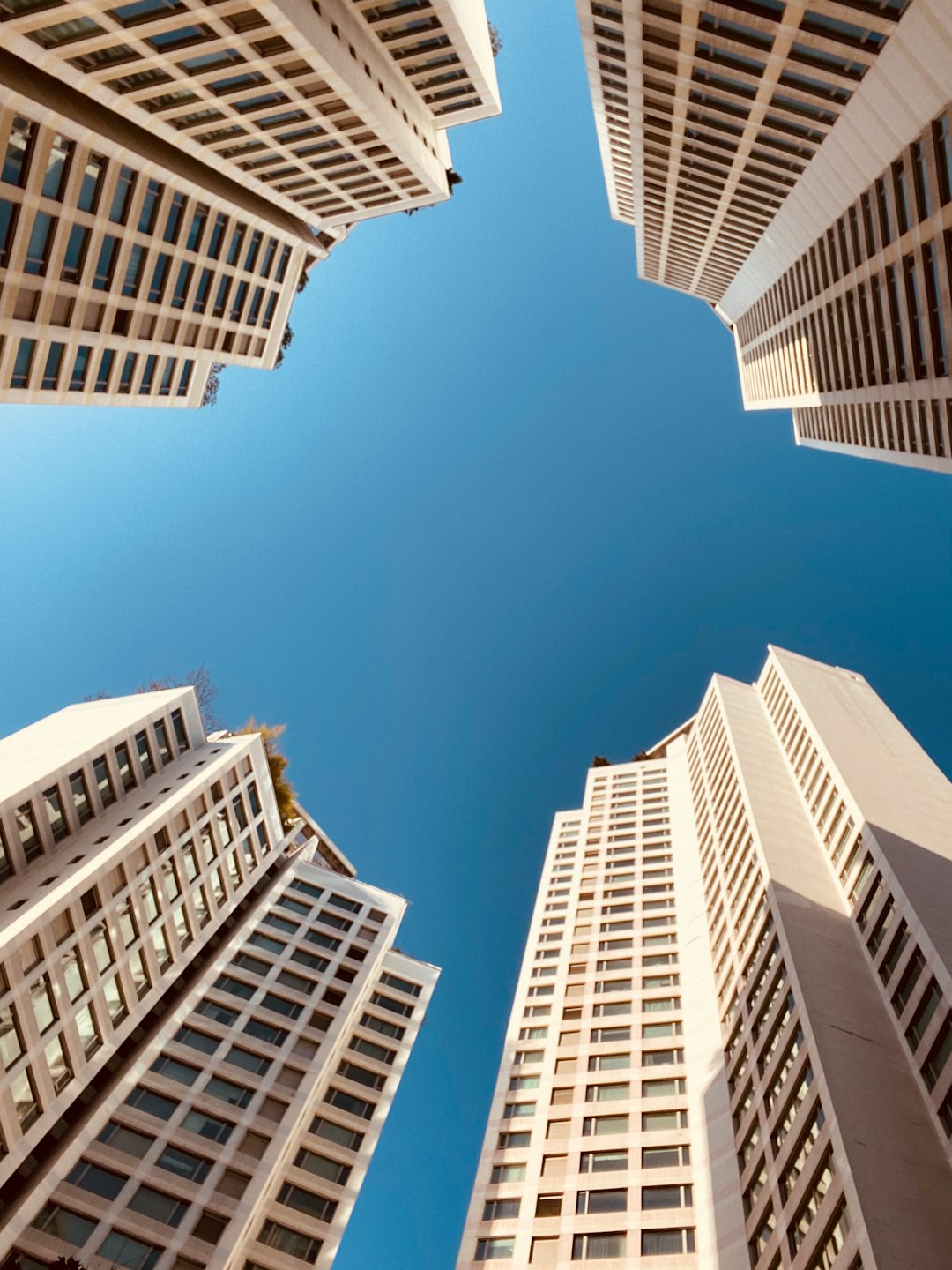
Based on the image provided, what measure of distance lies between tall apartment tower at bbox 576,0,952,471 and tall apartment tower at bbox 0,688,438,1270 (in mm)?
46927

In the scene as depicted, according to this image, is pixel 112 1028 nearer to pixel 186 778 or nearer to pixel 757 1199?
pixel 186 778

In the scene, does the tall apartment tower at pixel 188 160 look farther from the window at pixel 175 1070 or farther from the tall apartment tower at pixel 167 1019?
the window at pixel 175 1070

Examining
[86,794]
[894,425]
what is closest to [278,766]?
[86,794]

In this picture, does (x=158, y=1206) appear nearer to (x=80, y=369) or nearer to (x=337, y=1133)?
(x=337, y=1133)

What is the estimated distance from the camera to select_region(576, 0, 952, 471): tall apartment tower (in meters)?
33.7

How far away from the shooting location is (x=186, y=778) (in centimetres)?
5081

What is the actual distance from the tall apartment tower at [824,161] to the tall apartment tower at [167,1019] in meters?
46.9

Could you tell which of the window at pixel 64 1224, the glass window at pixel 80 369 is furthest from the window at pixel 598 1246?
the glass window at pixel 80 369

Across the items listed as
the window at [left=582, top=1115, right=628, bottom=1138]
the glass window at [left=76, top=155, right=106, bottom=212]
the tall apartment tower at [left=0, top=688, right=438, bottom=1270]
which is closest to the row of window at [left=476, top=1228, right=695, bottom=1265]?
the window at [left=582, top=1115, right=628, bottom=1138]

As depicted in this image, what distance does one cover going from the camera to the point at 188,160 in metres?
45.8

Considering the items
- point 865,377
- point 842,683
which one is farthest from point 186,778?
point 842,683

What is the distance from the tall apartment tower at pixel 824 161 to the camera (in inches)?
1325

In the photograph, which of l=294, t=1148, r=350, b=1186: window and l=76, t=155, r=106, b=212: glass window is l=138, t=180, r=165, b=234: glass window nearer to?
l=76, t=155, r=106, b=212: glass window

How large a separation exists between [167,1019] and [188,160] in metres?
49.9
